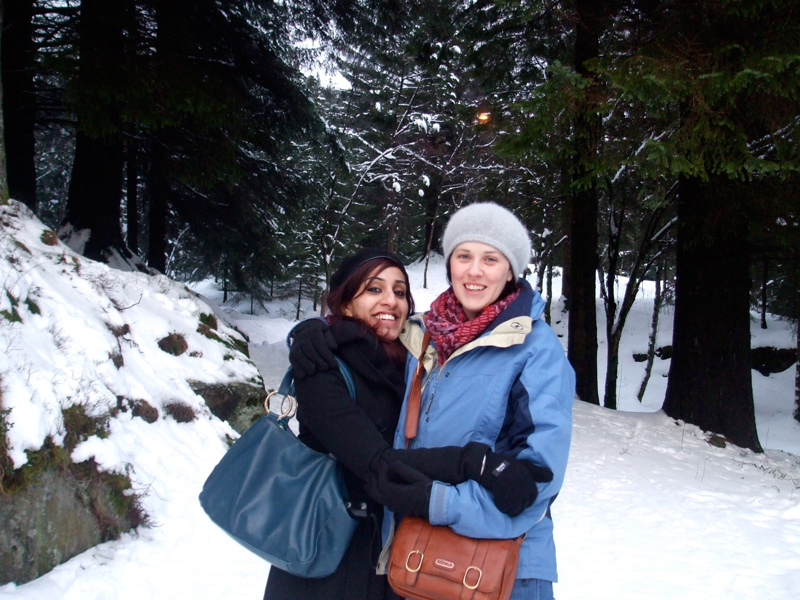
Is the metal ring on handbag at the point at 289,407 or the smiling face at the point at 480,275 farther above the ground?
the smiling face at the point at 480,275

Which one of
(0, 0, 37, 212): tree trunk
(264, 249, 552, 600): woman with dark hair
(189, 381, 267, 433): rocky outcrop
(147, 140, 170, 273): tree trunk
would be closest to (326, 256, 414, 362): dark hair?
(264, 249, 552, 600): woman with dark hair

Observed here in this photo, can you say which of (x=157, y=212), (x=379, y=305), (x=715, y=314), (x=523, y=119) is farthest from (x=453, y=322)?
(x=157, y=212)

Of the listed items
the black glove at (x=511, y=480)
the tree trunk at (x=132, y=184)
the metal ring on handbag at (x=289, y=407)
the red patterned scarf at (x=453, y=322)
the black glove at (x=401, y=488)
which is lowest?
the black glove at (x=401, y=488)

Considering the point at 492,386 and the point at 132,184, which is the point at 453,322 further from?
the point at 132,184

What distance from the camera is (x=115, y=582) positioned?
2953 mm

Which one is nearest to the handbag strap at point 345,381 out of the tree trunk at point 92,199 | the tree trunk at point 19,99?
the tree trunk at point 92,199

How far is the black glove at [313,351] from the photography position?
1.73 metres

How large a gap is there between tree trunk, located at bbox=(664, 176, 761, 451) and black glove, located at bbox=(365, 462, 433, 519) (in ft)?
22.2

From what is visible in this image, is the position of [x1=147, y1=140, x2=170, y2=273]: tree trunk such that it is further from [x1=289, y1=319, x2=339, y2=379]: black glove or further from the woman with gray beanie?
the woman with gray beanie

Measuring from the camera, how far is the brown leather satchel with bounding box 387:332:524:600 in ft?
4.65

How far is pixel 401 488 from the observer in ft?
4.90

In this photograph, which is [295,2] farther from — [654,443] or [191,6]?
[654,443]

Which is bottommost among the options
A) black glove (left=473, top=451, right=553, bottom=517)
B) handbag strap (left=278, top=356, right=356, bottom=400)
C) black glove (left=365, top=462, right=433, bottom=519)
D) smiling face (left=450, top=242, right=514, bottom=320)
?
black glove (left=365, top=462, right=433, bottom=519)

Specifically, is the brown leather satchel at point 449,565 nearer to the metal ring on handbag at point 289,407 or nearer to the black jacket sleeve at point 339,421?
the black jacket sleeve at point 339,421
